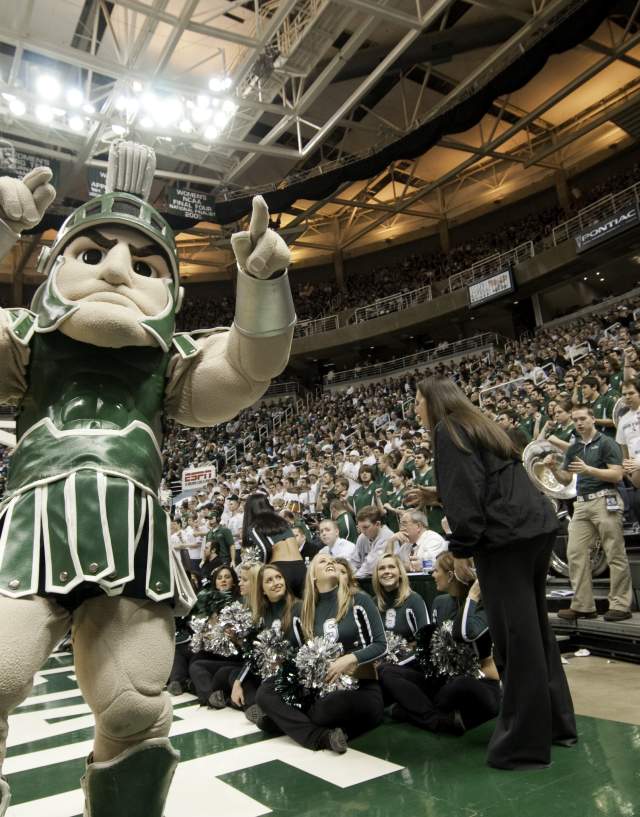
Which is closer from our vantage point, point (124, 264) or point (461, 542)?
point (124, 264)

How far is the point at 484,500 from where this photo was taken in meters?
2.53

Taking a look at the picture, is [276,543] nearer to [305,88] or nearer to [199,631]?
[199,631]

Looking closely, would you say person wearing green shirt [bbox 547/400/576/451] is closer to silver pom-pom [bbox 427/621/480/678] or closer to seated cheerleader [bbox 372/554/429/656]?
seated cheerleader [bbox 372/554/429/656]

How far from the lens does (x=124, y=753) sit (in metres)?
1.59

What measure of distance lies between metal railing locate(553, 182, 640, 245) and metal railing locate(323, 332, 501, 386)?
3467 millimetres

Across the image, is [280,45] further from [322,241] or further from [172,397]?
[322,241]

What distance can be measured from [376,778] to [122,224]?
7.67 feet

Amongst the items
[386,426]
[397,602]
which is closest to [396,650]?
[397,602]

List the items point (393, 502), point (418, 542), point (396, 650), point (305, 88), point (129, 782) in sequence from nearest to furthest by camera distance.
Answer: point (129, 782)
point (396, 650)
point (418, 542)
point (393, 502)
point (305, 88)

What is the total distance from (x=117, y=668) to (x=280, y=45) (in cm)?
1329

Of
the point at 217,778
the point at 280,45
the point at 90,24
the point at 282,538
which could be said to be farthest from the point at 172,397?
the point at 90,24

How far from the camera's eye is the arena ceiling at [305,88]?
11797 millimetres

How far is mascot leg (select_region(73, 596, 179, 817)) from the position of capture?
1564mm

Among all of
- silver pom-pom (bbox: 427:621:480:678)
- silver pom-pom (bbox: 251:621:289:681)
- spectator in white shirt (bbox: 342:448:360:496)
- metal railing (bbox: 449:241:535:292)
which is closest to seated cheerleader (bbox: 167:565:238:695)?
silver pom-pom (bbox: 251:621:289:681)
